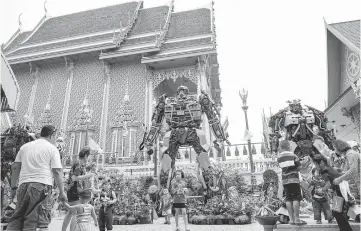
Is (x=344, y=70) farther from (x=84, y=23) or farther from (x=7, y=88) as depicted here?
(x=84, y=23)

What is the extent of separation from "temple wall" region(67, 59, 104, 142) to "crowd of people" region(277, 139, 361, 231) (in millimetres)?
14986

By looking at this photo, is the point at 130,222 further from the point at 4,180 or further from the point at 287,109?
the point at 287,109

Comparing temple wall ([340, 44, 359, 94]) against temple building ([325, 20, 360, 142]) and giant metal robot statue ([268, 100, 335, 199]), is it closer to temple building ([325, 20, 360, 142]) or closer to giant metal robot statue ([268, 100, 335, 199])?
temple building ([325, 20, 360, 142])

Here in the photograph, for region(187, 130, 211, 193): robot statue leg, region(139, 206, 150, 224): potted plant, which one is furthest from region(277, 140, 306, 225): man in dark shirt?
region(139, 206, 150, 224): potted plant

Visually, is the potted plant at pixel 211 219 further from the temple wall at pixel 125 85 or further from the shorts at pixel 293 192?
the temple wall at pixel 125 85

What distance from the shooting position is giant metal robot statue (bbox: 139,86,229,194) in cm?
594

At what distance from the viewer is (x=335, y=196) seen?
11.7 feet

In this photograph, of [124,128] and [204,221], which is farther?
[124,128]

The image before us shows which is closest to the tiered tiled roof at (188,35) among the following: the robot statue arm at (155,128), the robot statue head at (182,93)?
the robot statue head at (182,93)

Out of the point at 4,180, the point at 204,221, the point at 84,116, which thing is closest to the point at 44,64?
the point at 84,116

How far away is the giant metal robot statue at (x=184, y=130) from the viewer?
5.94 meters

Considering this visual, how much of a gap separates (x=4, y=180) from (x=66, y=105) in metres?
12.4

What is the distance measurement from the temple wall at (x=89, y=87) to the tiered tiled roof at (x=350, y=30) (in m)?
13.6

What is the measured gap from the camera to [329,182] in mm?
3928
